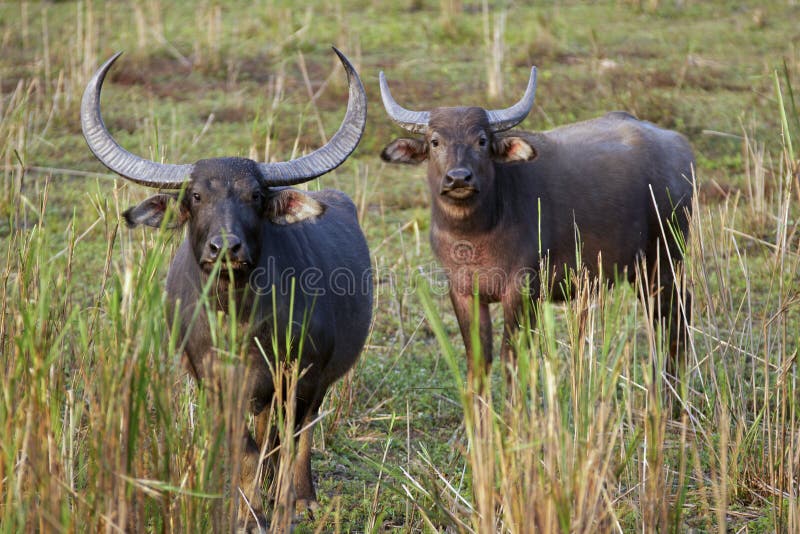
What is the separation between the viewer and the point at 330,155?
4301 mm

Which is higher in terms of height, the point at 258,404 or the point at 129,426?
the point at 129,426

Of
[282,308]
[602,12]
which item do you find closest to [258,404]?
[282,308]

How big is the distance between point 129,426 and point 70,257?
1.18 m

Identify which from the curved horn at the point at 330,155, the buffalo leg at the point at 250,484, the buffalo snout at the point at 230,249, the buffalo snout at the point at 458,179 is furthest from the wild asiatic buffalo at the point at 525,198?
the buffalo snout at the point at 230,249

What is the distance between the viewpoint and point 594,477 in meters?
2.85

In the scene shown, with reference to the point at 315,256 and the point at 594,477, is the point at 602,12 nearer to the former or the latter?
the point at 315,256

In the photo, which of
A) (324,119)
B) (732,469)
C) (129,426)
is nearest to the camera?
(129,426)

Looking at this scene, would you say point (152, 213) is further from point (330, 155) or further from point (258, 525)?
point (258, 525)

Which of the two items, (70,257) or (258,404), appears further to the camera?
(258,404)

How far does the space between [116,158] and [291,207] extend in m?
0.73

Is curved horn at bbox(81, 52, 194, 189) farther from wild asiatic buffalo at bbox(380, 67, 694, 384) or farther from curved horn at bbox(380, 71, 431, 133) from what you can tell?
curved horn at bbox(380, 71, 431, 133)

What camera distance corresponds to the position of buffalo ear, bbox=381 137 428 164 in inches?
225

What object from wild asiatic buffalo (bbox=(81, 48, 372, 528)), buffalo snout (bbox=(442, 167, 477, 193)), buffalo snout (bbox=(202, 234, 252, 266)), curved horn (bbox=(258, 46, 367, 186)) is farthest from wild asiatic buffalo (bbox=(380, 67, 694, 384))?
buffalo snout (bbox=(202, 234, 252, 266))

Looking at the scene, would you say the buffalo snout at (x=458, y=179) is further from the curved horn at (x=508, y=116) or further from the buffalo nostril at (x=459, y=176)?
the curved horn at (x=508, y=116)
